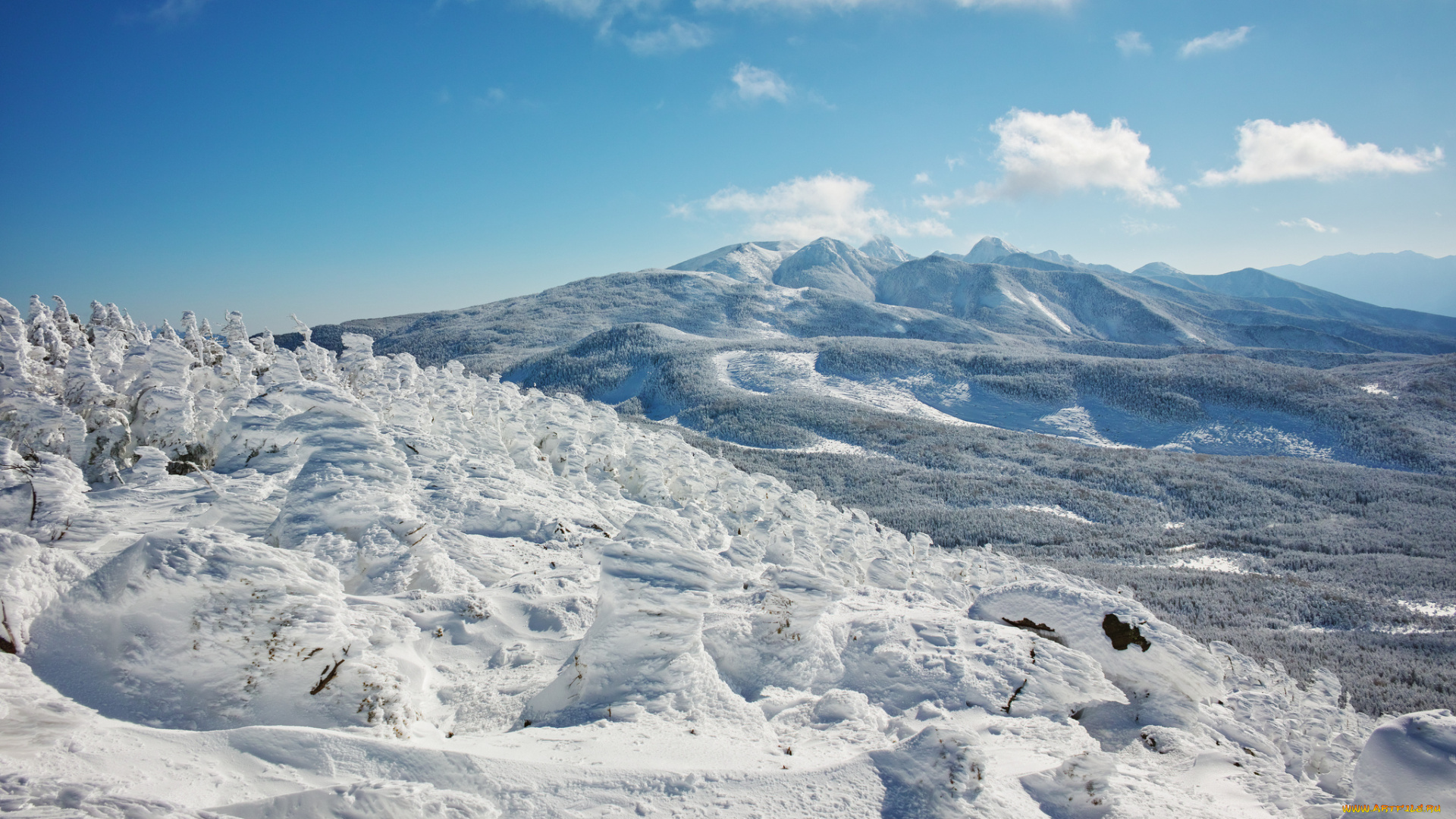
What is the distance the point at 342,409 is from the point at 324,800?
322 inches

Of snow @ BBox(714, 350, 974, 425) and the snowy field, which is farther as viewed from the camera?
snow @ BBox(714, 350, 974, 425)

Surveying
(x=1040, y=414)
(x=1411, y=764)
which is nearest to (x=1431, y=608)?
(x=1411, y=764)

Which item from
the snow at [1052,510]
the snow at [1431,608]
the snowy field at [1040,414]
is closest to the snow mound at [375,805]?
the snow at [1431,608]

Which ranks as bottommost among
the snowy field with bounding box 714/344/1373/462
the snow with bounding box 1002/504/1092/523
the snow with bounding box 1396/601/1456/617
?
the snow with bounding box 1396/601/1456/617

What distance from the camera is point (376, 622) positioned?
6066 millimetres

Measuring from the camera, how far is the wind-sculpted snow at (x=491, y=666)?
14.0 feet

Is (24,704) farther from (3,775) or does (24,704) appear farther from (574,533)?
(574,533)

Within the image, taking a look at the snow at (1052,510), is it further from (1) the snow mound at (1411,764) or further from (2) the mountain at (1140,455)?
(1) the snow mound at (1411,764)

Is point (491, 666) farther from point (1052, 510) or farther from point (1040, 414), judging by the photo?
point (1040, 414)

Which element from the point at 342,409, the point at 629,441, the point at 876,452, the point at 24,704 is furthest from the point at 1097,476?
the point at 24,704

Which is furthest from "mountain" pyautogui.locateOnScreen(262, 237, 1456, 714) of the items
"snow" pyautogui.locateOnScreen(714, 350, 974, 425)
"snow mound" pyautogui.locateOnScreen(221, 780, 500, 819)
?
"snow mound" pyautogui.locateOnScreen(221, 780, 500, 819)

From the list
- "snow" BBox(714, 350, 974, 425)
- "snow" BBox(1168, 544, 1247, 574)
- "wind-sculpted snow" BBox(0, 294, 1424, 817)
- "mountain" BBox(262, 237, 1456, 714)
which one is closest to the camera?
"wind-sculpted snow" BBox(0, 294, 1424, 817)

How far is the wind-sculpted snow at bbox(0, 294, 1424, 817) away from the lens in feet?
14.0

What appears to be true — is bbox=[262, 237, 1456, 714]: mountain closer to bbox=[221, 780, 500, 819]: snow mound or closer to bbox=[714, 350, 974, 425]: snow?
bbox=[714, 350, 974, 425]: snow
